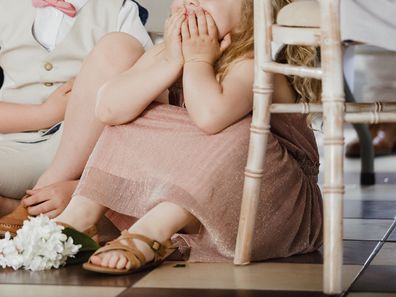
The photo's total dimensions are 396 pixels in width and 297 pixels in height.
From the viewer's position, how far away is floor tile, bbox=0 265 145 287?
194cm

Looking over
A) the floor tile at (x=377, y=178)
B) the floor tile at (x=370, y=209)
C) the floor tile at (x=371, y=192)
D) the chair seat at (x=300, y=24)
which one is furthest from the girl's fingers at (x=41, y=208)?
the floor tile at (x=377, y=178)

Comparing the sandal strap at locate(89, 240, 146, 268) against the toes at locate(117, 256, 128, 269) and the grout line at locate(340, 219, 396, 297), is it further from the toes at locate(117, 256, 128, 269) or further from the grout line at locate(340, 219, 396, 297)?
the grout line at locate(340, 219, 396, 297)

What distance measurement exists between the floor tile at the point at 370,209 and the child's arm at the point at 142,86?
0.92 meters

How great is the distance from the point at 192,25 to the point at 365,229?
0.78 m

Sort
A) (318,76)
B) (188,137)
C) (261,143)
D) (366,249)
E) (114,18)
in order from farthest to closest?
(114,18), (366,249), (188,137), (261,143), (318,76)

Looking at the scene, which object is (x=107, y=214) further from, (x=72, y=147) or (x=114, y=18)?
(x=114, y=18)

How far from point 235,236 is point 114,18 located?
30.8 inches

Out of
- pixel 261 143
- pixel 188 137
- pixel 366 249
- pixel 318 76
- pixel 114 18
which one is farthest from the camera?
pixel 114 18

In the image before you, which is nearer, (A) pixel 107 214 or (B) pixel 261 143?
(B) pixel 261 143

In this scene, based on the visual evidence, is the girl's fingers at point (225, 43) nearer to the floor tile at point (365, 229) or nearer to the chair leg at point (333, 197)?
the chair leg at point (333, 197)

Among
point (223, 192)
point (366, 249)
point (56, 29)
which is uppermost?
point (56, 29)

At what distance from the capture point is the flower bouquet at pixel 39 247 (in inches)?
79.7

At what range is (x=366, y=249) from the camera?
2.31m

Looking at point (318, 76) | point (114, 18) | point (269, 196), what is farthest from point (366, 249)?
point (114, 18)
